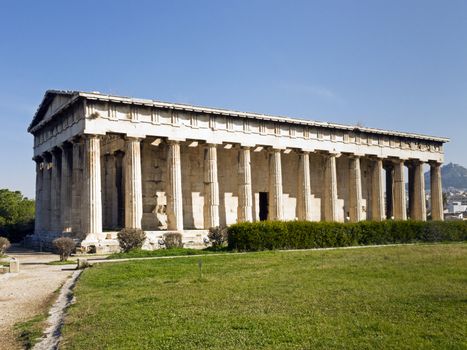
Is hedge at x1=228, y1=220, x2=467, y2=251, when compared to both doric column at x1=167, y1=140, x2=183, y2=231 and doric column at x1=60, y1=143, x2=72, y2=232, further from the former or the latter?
doric column at x1=60, y1=143, x2=72, y2=232

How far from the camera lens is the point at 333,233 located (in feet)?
95.6

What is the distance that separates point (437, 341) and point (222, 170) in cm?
3334

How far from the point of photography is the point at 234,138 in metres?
36.7

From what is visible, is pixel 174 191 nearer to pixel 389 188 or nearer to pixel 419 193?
pixel 389 188

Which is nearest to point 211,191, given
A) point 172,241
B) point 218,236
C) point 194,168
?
point 194,168

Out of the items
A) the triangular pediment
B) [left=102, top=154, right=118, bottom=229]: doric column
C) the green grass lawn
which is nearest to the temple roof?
the triangular pediment

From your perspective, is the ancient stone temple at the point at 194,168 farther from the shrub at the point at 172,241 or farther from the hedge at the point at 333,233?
the hedge at the point at 333,233

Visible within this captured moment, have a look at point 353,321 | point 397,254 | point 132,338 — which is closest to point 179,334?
point 132,338

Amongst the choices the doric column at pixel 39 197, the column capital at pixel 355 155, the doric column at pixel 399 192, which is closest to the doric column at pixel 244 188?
the column capital at pixel 355 155

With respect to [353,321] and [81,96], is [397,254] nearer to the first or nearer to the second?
[353,321]

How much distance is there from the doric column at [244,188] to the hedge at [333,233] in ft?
28.8

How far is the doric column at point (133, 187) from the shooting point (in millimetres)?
31328

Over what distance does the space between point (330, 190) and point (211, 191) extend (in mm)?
11807

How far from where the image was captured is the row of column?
30781 mm
